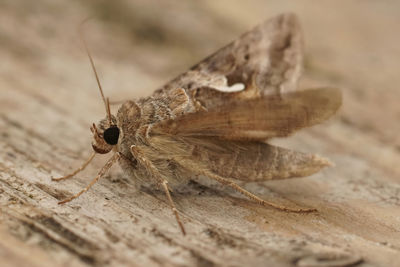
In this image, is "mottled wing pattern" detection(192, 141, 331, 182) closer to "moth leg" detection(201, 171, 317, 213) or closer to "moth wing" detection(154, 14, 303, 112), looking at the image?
"moth leg" detection(201, 171, 317, 213)

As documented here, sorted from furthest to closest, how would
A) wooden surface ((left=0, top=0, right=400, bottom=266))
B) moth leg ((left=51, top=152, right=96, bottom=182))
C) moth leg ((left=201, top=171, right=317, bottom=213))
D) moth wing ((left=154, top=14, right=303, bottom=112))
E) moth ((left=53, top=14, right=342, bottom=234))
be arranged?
moth wing ((left=154, top=14, right=303, bottom=112)), moth leg ((left=51, top=152, right=96, bottom=182)), moth ((left=53, top=14, right=342, bottom=234)), moth leg ((left=201, top=171, right=317, bottom=213)), wooden surface ((left=0, top=0, right=400, bottom=266))

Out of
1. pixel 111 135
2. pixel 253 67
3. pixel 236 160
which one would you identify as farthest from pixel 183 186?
pixel 253 67

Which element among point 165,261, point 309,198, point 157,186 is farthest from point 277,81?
point 165,261

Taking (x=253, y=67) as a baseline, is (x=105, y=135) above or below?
below

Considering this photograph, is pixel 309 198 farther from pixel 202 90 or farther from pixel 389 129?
pixel 389 129

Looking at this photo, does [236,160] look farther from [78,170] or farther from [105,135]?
[78,170]

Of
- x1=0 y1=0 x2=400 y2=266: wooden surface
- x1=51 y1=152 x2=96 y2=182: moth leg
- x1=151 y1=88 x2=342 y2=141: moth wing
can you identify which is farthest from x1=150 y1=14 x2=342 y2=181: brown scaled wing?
x1=51 y1=152 x2=96 y2=182: moth leg

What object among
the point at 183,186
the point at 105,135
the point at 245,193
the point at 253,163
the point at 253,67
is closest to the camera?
the point at 245,193
